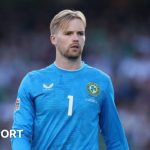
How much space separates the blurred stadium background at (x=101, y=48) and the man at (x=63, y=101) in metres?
5.49

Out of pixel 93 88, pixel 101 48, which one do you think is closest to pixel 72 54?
pixel 93 88

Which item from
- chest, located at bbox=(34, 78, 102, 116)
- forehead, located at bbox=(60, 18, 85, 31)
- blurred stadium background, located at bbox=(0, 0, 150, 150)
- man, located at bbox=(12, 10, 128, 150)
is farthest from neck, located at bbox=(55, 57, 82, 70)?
blurred stadium background, located at bbox=(0, 0, 150, 150)

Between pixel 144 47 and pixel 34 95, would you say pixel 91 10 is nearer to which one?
pixel 144 47

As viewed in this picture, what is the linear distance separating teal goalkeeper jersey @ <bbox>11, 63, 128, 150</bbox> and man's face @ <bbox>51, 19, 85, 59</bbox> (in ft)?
0.58

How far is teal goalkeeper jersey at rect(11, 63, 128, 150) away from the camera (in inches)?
256

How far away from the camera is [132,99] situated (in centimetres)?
1338

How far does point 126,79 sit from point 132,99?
35cm

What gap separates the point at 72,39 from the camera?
21.4 ft

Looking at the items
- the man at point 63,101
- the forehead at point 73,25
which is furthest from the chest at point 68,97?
the forehead at point 73,25

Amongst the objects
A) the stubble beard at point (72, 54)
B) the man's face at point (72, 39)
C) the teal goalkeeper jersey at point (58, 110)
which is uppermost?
the man's face at point (72, 39)

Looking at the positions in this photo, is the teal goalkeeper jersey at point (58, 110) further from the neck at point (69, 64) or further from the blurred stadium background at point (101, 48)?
the blurred stadium background at point (101, 48)

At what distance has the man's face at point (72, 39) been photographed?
6512mm

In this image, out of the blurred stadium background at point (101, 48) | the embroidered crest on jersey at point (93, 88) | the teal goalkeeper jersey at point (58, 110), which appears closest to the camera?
the teal goalkeeper jersey at point (58, 110)

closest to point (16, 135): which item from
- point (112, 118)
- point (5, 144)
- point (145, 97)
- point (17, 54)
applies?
point (112, 118)
